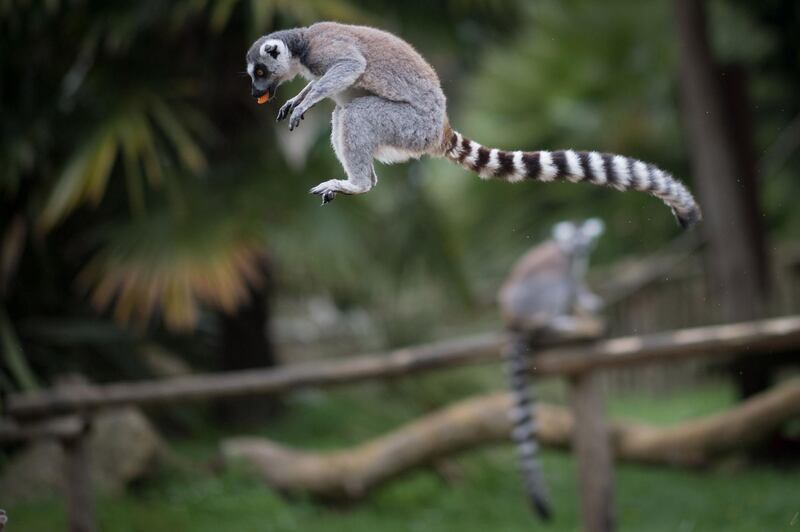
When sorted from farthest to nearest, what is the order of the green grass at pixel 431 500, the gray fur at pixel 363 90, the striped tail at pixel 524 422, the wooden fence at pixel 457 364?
the green grass at pixel 431 500 → the striped tail at pixel 524 422 → the wooden fence at pixel 457 364 → the gray fur at pixel 363 90

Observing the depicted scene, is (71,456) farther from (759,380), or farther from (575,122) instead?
(575,122)

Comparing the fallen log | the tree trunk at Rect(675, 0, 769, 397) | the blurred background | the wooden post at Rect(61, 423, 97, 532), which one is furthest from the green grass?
the tree trunk at Rect(675, 0, 769, 397)

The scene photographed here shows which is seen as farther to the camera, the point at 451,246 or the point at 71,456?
the point at 451,246

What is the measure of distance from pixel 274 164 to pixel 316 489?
1.97 metres

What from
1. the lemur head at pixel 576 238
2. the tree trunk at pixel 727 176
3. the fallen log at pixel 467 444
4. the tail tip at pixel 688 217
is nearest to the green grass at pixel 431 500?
the fallen log at pixel 467 444

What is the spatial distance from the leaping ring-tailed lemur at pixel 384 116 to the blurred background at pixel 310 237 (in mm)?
2325

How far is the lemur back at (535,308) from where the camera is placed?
200 inches

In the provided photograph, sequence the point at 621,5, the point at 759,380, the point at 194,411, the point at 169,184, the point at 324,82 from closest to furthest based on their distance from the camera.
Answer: the point at 324,82 → the point at 169,184 → the point at 759,380 → the point at 194,411 → the point at 621,5

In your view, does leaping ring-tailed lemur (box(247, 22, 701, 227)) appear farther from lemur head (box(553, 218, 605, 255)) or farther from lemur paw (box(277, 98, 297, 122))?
lemur head (box(553, 218, 605, 255))

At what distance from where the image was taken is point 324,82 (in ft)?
5.62

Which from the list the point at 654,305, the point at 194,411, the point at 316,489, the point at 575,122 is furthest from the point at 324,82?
the point at 654,305

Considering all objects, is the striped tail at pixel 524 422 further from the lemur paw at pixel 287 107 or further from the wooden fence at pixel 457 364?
the lemur paw at pixel 287 107

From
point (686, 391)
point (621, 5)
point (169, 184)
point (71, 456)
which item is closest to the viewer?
point (71, 456)

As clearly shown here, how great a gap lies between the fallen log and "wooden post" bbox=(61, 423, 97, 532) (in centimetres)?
127
